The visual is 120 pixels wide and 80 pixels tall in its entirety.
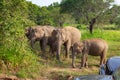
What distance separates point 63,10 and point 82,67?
2317 centimetres

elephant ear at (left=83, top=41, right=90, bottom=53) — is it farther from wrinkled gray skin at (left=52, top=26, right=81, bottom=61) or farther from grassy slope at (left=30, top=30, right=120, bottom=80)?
wrinkled gray skin at (left=52, top=26, right=81, bottom=61)

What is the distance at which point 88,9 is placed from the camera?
36.8 m

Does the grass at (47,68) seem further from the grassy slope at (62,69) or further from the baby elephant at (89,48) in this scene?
the baby elephant at (89,48)

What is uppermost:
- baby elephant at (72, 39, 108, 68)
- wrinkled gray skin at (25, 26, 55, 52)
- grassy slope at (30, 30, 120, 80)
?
wrinkled gray skin at (25, 26, 55, 52)

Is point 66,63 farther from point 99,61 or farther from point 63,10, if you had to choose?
point 63,10

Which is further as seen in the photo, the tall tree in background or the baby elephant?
the tall tree in background

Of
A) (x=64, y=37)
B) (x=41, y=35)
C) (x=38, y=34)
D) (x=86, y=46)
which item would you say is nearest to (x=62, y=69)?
(x=86, y=46)

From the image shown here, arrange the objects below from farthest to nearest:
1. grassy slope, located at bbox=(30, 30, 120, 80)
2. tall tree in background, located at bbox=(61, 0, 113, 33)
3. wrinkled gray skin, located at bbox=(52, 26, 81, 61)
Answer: tall tree in background, located at bbox=(61, 0, 113, 33) < wrinkled gray skin, located at bbox=(52, 26, 81, 61) < grassy slope, located at bbox=(30, 30, 120, 80)

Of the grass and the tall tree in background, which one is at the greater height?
the tall tree in background

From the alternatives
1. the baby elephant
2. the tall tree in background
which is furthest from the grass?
the tall tree in background

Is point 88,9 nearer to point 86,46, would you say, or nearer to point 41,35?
point 41,35

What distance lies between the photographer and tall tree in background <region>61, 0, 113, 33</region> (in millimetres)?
36116

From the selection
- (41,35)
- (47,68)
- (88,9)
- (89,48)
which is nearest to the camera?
(47,68)

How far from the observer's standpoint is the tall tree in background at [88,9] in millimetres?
36116
